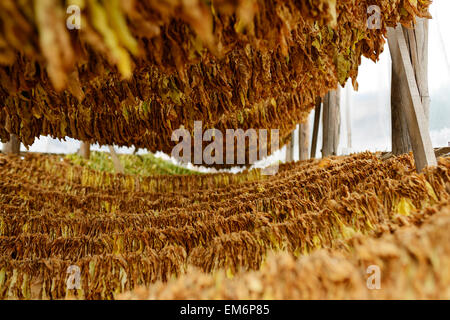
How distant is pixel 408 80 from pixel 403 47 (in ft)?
0.42

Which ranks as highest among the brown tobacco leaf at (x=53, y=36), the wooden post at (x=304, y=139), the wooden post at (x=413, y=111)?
the wooden post at (x=304, y=139)

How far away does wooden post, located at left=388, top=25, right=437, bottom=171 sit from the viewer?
87cm

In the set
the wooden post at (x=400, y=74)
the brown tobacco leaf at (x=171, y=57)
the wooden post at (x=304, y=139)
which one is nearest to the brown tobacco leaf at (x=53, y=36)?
the brown tobacco leaf at (x=171, y=57)

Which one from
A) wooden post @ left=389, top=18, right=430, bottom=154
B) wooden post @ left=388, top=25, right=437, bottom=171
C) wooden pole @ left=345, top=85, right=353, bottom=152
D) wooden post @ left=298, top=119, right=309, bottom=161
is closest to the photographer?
wooden post @ left=388, top=25, right=437, bottom=171

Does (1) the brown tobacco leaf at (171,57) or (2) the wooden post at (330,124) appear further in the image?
(2) the wooden post at (330,124)

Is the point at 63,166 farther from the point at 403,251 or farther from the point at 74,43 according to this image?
the point at 403,251

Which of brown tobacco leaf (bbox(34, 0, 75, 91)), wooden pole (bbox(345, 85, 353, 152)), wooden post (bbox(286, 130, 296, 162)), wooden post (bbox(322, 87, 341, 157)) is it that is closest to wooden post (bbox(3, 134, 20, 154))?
wooden post (bbox(322, 87, 341, 157))

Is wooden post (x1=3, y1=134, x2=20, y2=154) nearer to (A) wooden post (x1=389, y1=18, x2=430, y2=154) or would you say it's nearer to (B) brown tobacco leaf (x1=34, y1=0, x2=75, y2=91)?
(B) brown tobacco leaf (x1=34, y1=0, x2=75, y2=91)

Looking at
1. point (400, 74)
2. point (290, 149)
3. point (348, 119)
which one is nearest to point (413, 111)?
point (400, 74)

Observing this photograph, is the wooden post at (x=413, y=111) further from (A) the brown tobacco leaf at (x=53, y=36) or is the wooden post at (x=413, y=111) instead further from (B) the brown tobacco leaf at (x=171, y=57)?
(A) the brown tobacco leaf at (x=53, y=36)

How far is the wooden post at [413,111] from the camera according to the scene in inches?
34.3

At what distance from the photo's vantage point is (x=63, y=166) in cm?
288

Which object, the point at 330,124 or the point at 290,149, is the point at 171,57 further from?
the point at 290,149
